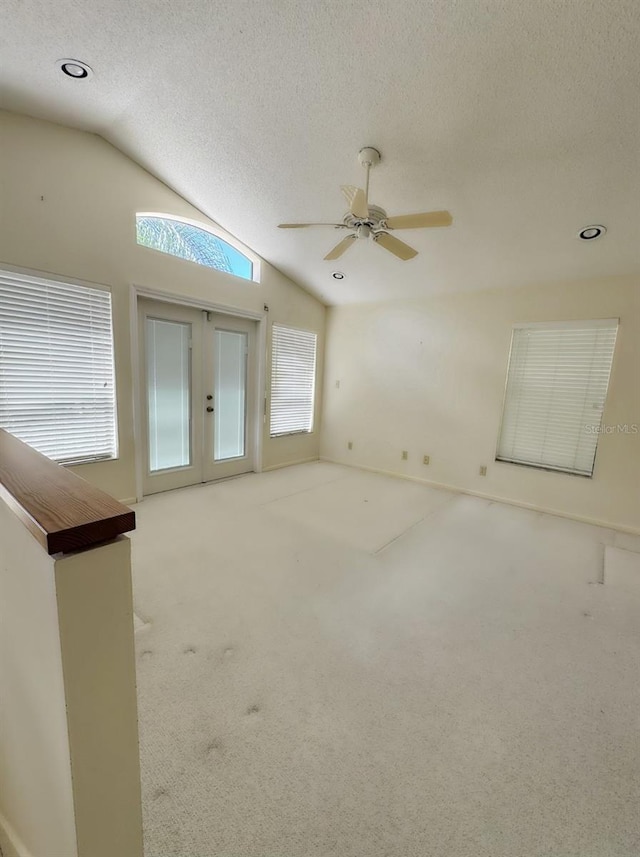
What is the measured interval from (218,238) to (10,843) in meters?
4.38

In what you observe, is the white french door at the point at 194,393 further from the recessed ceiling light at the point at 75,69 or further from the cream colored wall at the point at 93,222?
Answer: the recessed ceiling light at the point at 75,69

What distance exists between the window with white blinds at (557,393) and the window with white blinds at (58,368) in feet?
13.5

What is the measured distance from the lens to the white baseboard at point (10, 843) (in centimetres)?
95

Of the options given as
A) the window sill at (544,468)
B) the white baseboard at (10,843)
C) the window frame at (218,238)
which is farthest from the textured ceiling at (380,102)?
the white baseboard at (10,843)

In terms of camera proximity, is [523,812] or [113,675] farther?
[523,812]

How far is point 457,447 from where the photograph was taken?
4.38 m

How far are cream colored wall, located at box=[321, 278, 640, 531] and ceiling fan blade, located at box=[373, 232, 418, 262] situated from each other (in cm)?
183

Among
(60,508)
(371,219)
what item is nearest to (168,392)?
(371,219)

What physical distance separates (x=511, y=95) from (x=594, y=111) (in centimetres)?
46

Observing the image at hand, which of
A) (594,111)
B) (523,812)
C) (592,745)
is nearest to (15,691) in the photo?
(523,812)

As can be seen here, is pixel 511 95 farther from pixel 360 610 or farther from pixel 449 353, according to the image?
pixel 360 610

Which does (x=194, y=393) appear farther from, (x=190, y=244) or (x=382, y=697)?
(x=382, y=697)

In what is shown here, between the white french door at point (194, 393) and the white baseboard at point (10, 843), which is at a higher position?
the white french door at point (194, 393)

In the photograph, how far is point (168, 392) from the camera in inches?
145
